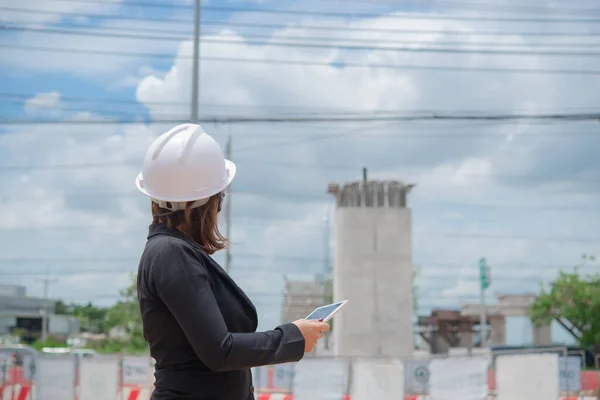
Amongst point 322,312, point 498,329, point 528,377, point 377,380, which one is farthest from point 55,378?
point 498,329

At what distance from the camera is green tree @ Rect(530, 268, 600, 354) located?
52.7 m

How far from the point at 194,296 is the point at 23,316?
11170 cm

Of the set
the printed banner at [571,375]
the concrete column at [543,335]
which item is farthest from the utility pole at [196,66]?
the concrete column at [543,335]

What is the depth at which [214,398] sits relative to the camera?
2387 millimetres

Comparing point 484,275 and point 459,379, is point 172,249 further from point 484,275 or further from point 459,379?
point 484,275

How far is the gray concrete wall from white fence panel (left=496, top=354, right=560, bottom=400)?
86.4ft

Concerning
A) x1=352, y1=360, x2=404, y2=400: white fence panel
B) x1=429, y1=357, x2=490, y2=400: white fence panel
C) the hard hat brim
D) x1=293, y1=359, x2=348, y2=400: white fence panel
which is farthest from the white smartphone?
x1=293, y1=359, x2=348, y2=400: white fence panel

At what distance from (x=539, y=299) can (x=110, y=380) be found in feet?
131

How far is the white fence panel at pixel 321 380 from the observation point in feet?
66.1

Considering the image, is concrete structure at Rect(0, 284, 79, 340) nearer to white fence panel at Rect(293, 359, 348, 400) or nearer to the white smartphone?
white fence panel at Rect(293, 359, 348, 400)

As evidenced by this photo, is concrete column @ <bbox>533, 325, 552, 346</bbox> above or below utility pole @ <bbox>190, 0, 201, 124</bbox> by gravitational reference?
below

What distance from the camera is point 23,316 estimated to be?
107562mm

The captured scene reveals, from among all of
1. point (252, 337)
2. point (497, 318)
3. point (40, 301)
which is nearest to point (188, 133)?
point (252, 337)

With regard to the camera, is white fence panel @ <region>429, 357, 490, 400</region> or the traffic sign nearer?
white fence panel @ <region>429, 357, 490, 400</region>
